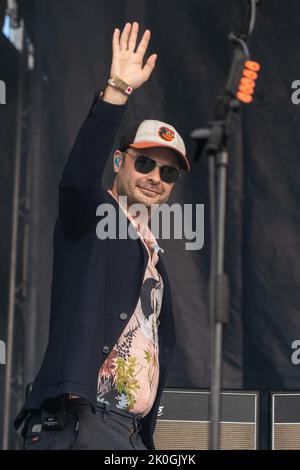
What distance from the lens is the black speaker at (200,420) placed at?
507 centimetres

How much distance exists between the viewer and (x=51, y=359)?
12.6 feet

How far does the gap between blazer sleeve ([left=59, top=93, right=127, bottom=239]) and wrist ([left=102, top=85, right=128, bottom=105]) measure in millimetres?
20

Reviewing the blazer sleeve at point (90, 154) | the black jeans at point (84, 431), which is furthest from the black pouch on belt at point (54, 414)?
the blazer sleeve at point (90, 154)

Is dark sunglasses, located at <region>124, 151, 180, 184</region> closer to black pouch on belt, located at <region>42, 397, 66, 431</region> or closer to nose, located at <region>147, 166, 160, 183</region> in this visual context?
nose, located at <region>147, 166, 160, 183</region>

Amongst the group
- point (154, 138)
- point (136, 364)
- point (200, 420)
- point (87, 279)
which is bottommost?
point (200, 420)

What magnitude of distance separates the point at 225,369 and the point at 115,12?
6.37 feet

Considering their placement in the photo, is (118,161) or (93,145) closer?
(93,145)

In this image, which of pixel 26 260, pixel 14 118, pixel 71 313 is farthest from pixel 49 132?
pixel 71 313

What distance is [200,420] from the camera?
16.7 feet

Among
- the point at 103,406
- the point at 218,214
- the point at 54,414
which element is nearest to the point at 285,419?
the point at 103,406

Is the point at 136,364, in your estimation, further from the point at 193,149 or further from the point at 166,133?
the point at 193,149

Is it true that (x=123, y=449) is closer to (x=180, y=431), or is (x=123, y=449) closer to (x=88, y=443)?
(x=88, y=443)

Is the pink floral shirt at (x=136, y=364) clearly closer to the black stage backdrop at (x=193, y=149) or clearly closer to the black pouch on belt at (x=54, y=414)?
the black pouch on belt at (x=54, y=414)

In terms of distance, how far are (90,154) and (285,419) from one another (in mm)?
1955
